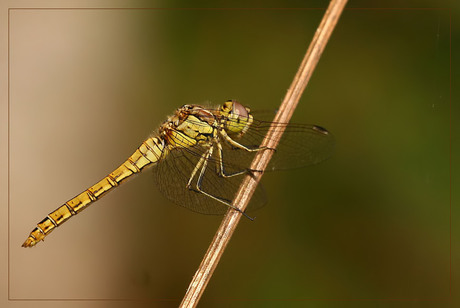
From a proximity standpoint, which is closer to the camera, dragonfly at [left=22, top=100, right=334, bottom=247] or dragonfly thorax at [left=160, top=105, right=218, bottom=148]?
dragonfly at [left=22, top=100, right=334, bottom=247]

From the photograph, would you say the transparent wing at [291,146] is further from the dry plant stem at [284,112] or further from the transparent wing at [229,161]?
the dry plant stem at [284,112]

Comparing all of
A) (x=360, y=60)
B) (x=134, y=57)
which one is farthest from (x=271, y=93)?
(x=134, y=57)

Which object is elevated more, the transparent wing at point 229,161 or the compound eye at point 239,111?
the compound eye at point 239,111

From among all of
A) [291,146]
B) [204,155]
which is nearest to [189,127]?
[204,155]

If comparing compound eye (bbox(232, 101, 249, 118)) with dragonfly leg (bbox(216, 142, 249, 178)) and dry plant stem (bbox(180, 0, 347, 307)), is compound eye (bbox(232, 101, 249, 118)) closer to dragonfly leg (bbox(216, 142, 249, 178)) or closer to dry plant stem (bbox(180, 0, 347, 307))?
dragonfly leg (bbox(216, 142, 249, 178))

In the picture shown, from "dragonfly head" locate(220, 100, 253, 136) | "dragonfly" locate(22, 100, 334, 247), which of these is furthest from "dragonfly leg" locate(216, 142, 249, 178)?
"dragonfly head" locate(220, 100, 253, 136)

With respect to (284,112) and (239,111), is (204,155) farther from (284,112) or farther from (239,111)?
(284,112)

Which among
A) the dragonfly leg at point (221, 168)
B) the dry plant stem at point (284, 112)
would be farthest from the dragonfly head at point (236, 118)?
the dry plant stem at point (284, 112)

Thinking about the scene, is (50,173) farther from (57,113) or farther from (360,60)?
(360,60)
